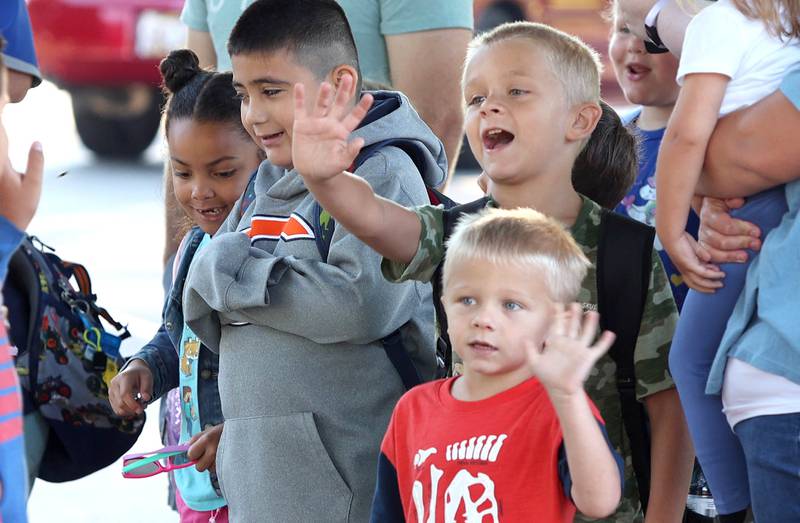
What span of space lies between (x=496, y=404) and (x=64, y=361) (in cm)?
133

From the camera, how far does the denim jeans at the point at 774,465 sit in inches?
105

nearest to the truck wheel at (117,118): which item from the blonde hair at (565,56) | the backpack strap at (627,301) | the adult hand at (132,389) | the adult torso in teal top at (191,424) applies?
the adult hand at (132,389)

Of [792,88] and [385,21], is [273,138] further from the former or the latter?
[792,88]

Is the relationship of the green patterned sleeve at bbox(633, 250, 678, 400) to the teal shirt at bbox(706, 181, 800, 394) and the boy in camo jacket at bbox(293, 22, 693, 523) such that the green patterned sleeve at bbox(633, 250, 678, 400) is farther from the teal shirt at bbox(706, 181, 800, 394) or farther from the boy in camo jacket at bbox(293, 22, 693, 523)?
the teal shirt at bbox(706, 181, 800, 394)

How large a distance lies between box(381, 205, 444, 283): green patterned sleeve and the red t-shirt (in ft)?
1.00

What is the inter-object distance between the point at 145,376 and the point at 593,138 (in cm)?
138

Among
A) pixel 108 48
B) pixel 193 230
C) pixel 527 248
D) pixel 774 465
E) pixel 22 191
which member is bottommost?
pixel 108 48

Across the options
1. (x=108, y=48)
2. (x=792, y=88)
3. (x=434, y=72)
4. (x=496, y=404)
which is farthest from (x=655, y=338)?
(x=108, y=48)

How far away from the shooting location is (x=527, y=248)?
2609 millimetres

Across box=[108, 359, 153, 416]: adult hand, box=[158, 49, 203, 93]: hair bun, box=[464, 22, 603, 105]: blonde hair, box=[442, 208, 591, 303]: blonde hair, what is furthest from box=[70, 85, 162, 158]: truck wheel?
box=[442, 208, 591, 303]: blonde hair

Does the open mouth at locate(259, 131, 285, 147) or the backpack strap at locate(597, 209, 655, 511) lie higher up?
the open mouth at locate(259, 131, 285, 147)

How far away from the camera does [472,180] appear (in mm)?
10938

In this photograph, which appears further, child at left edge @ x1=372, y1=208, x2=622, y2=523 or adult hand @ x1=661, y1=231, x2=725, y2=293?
adult hand @ x1=661, y1=231, x2=725, y2=293

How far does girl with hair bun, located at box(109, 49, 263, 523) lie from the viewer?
354cm
